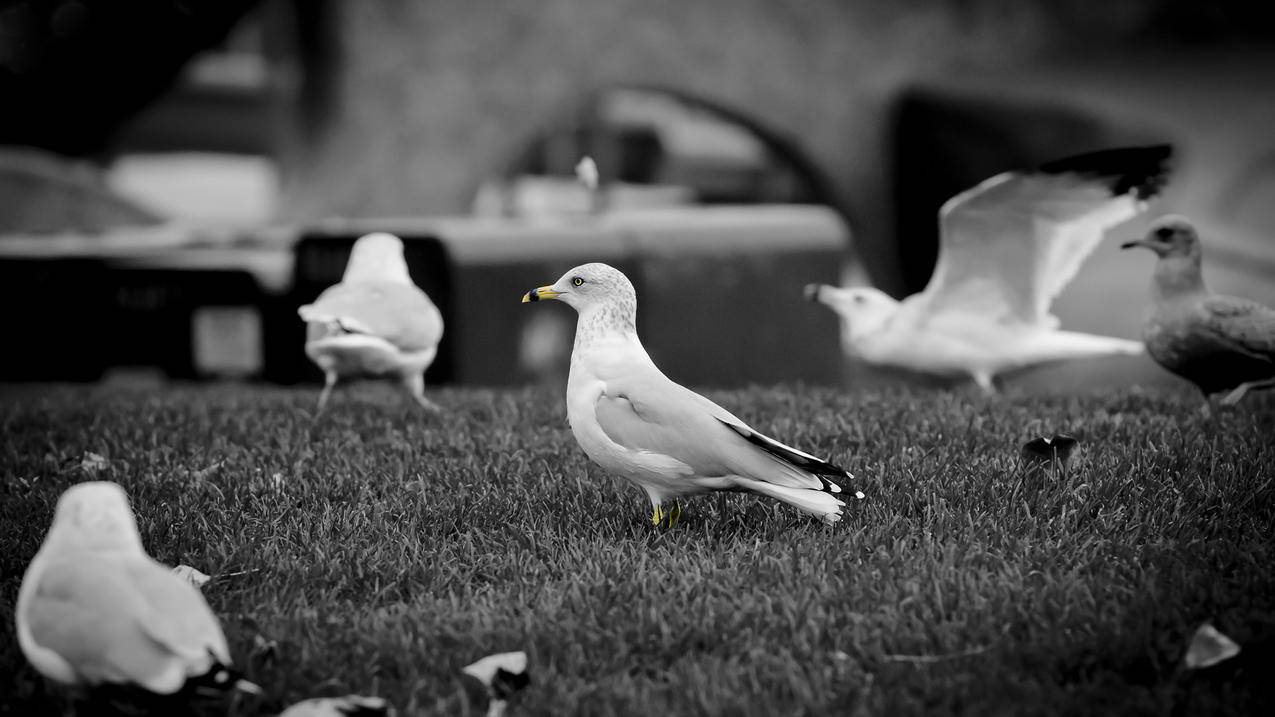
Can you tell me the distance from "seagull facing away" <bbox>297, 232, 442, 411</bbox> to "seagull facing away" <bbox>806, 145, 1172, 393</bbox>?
2.53 meters

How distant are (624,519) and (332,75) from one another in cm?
727

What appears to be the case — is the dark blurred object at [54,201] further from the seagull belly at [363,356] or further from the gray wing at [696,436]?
the gray wing at [696,436]

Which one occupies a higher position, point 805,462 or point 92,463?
point 805,462

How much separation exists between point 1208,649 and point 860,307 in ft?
14.7

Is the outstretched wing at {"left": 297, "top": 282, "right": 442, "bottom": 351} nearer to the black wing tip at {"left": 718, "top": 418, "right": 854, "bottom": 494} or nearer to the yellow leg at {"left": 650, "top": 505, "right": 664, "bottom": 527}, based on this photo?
the yellow leg at {"left": 650, "top": 505, "right": 664, "bottom": 527}

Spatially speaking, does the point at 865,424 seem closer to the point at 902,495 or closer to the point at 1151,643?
the point at 902,495

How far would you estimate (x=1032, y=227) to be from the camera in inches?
250

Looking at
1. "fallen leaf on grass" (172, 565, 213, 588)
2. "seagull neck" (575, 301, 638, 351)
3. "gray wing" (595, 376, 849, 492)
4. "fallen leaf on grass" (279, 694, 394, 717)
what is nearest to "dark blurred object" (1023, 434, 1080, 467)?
"gray wing" (595, 376, 849, 492)

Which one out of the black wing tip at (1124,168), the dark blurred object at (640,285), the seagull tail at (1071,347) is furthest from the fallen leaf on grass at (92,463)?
the seagull tail at (1071,347)

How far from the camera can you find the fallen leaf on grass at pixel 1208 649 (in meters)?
2.70

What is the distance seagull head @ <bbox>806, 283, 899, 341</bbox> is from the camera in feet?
23.1

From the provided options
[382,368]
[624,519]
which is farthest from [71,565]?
[382,368]

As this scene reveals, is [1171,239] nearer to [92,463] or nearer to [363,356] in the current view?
[363,356]

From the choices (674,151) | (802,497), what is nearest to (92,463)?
(802,497)
